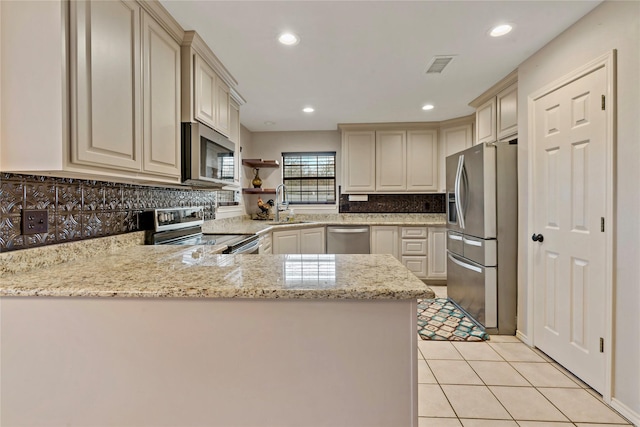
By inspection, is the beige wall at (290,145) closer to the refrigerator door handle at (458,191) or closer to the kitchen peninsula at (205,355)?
the refrigerator door handle at (458,191)

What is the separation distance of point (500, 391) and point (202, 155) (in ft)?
8.18

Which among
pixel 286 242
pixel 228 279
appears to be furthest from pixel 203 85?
pixel 286 242

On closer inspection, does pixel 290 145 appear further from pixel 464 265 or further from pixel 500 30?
pixel 500 30

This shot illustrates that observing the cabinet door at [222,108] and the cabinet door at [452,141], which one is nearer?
the cabinet door at [222,108]

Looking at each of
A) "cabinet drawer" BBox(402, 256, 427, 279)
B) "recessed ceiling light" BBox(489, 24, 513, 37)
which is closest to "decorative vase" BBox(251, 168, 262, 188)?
"cabinet drawer" BBox(402, 256, 427, 279)

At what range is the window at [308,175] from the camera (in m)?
4.74

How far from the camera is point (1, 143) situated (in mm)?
1101

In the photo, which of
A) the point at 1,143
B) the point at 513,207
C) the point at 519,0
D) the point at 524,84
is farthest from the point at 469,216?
the point at 1,143

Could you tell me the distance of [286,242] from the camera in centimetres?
362

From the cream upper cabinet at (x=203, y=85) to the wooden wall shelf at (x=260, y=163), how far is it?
5.51 feet

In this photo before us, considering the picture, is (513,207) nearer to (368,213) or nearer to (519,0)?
(519,0)

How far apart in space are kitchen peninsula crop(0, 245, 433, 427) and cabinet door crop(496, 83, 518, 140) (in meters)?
2.46

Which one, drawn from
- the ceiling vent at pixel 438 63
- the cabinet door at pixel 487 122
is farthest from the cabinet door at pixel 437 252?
the ceiling vent at pixel 438 63

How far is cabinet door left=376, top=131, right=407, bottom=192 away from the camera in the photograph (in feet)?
14.2
